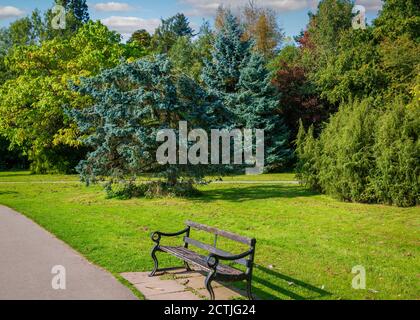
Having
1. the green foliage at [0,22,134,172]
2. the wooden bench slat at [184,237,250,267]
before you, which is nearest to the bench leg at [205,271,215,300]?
the wooden bench slat at [184,237,250,267]

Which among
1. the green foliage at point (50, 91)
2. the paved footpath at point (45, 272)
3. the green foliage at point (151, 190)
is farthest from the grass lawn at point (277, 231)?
the green foliage at point (50, 91)

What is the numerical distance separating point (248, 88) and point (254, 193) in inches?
570

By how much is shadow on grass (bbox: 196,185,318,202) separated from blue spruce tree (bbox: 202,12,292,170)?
10.1 m

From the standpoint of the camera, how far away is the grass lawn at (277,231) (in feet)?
27.2

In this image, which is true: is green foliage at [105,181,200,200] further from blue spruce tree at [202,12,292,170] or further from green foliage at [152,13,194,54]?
green foliage at [152,13,194,54]

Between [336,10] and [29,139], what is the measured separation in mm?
30848

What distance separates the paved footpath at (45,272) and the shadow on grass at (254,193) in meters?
8.72

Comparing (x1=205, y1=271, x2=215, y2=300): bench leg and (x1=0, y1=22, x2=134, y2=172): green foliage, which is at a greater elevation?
(x1=0, y1=22, x2=134, y2=172): green foliage

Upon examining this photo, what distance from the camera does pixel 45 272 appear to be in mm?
8289

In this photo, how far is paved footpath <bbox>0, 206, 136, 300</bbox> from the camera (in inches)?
281

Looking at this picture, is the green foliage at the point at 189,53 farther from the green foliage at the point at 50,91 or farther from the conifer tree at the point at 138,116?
the conifer tree at the point at 138,116

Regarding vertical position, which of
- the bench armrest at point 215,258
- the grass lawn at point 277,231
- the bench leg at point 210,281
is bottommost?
the grass lawn at point 277,231

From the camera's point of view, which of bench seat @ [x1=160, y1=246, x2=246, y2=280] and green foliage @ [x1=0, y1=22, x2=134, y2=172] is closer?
bench seat @ [x1=160, y1=246, x2=246, y2=280]
